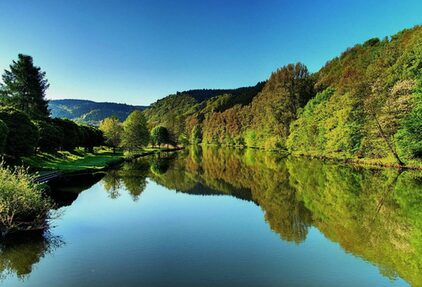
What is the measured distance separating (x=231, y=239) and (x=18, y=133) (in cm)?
2942

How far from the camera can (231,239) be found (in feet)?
56.3

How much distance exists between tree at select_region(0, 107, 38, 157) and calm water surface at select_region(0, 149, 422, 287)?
340 inches

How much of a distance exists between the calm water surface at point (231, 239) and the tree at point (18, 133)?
28.3ft

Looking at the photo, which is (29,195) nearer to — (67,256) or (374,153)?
(67,256)

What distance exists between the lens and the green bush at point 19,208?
1581 centimetres

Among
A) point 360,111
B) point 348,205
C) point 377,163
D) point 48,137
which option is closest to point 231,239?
point 348,205

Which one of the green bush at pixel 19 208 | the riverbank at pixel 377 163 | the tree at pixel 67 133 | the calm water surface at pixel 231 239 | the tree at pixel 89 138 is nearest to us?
the calm water surface at pixel 231 239

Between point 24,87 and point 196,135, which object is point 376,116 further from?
point 196,135

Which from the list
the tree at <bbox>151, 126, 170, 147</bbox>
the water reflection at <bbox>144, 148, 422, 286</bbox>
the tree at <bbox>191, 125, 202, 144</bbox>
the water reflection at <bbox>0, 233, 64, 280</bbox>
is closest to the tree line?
the water reflection at <bbox>144, 148, 422, 286</bbox>

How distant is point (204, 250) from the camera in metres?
15.3

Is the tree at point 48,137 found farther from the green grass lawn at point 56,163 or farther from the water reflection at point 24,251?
the water reflection at point 24,251

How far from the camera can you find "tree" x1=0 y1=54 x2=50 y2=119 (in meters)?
59.1

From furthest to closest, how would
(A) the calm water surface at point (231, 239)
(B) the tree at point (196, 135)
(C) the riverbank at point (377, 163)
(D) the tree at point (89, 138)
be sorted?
1. (B) the tree at point (196, 135)
2. (D) the tree at point (89, 138)
3. (C) the riverbank at point (377, 163)
4. (A) the calm water surface at point (231, 239)

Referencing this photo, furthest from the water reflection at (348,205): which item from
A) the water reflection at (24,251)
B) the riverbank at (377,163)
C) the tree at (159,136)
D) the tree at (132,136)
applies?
the tree at (159,136)
